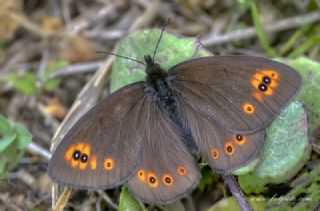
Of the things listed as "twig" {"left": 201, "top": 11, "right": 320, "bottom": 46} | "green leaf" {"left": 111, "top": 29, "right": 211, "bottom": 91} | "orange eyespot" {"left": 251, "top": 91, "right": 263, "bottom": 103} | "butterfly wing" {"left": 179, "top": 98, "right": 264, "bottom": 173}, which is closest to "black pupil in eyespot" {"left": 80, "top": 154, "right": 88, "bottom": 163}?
"butterfly wing" {"left": 179, "top": 98, "right": 264, "bottom": 173}

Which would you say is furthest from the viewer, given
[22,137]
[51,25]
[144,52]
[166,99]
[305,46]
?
[51,25]

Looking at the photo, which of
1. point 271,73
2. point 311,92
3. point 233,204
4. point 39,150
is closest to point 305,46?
point 311,92

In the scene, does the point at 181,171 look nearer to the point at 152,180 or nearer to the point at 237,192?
the point at 152,180

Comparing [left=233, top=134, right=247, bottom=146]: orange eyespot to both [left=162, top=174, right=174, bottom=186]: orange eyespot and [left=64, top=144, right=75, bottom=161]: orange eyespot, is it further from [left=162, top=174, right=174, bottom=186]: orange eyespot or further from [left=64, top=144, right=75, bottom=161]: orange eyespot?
[left=64, top=144, right=75, bottom=161]: orange eyespot


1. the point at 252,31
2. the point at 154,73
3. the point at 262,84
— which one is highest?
the point at 154,73

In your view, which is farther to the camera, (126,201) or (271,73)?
(126,201)

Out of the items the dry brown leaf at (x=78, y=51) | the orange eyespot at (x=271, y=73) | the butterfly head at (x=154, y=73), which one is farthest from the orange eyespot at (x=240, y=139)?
the dry brown leaf at (x=78, y=51)

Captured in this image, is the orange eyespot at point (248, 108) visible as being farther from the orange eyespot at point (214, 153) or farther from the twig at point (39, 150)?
the twig at point (39, 150)
